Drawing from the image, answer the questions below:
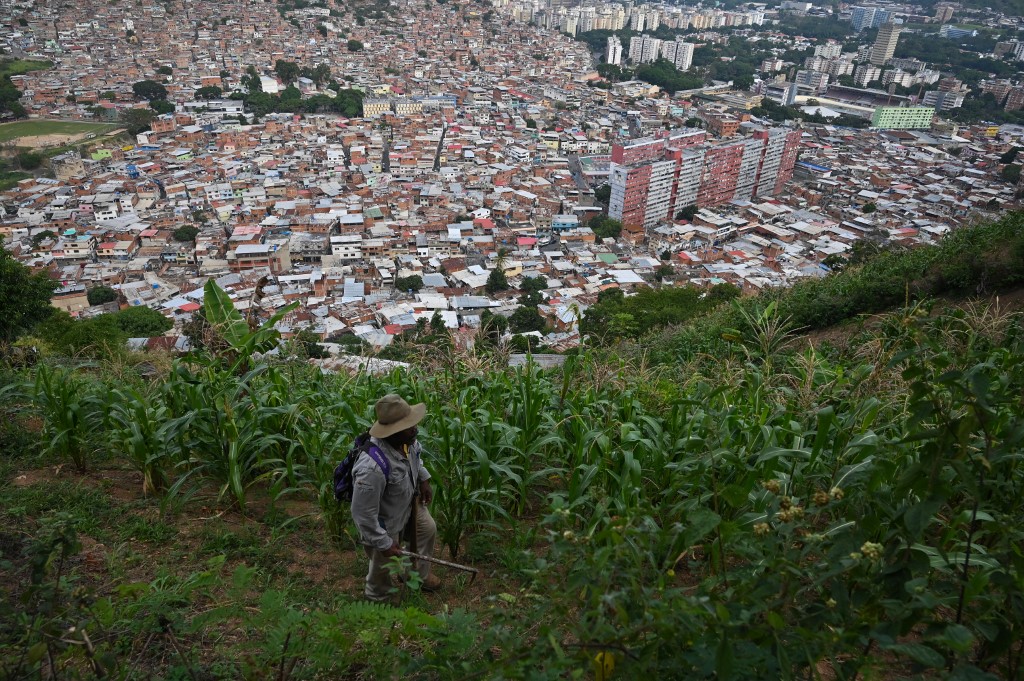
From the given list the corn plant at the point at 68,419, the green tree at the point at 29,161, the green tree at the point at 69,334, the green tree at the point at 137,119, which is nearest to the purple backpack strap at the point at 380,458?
the corn plant at the point at 68,419

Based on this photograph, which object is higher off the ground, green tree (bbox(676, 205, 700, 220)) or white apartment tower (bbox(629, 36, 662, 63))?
white apartment tower (bbox(629, 36, 662, 63))

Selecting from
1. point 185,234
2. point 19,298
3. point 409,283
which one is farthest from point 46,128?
point 19,298

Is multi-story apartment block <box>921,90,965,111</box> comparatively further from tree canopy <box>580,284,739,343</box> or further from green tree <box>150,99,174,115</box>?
green tree <box>150,99,174,115</box>

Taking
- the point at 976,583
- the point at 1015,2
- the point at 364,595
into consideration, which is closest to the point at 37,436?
the point at 364,595

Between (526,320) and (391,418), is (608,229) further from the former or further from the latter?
(391,418)

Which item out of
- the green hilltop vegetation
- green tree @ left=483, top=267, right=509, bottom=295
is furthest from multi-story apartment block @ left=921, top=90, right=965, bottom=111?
the green hilltop vegetation

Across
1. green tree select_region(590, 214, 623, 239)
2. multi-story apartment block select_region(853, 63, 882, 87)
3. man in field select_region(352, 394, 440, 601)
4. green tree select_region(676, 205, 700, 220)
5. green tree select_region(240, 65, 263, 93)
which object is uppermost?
man in field select_region(352, 394, 440, 601)
